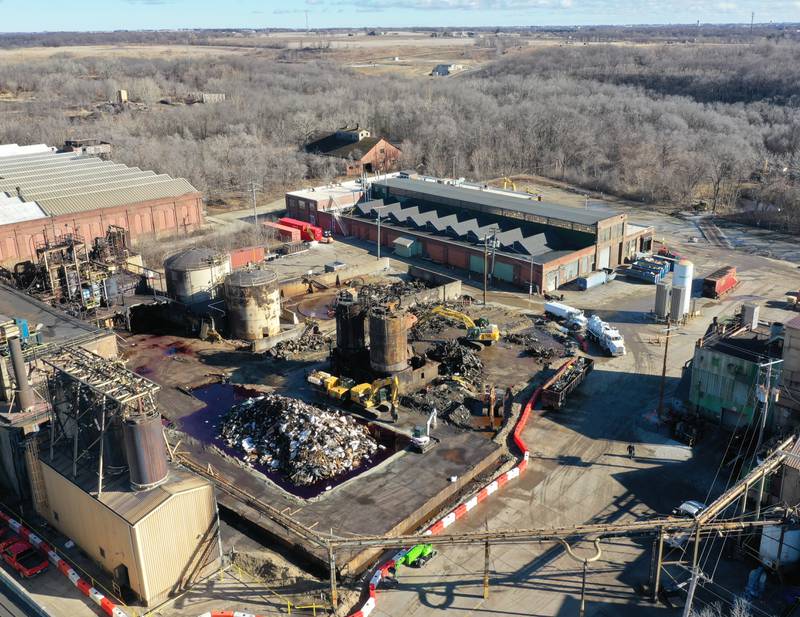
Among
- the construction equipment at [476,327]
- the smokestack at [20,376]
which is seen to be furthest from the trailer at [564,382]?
the smokestack at [20,376]

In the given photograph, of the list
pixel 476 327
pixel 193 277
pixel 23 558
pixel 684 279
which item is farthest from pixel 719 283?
pixel 23 558

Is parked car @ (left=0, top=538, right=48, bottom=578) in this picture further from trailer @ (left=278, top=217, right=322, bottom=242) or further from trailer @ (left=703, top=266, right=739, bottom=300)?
trailer @ (left=703, top=266, right=739, bottom=300)

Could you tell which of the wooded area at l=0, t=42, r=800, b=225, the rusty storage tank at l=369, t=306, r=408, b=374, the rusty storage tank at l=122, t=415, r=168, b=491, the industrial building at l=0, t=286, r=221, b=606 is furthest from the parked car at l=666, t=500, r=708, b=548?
the wooded area at l=0, t=42, r=800, b=225

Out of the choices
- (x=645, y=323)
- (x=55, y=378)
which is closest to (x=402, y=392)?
(x=55, y=378)

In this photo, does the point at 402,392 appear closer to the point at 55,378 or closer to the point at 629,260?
the point at 55,378

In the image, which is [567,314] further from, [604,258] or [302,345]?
[302,345]

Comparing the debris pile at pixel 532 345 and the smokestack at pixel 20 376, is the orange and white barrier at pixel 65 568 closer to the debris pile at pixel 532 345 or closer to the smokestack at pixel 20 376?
the smokestack at pixel 20 376

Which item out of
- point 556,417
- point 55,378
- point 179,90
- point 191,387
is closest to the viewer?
point 55,378
